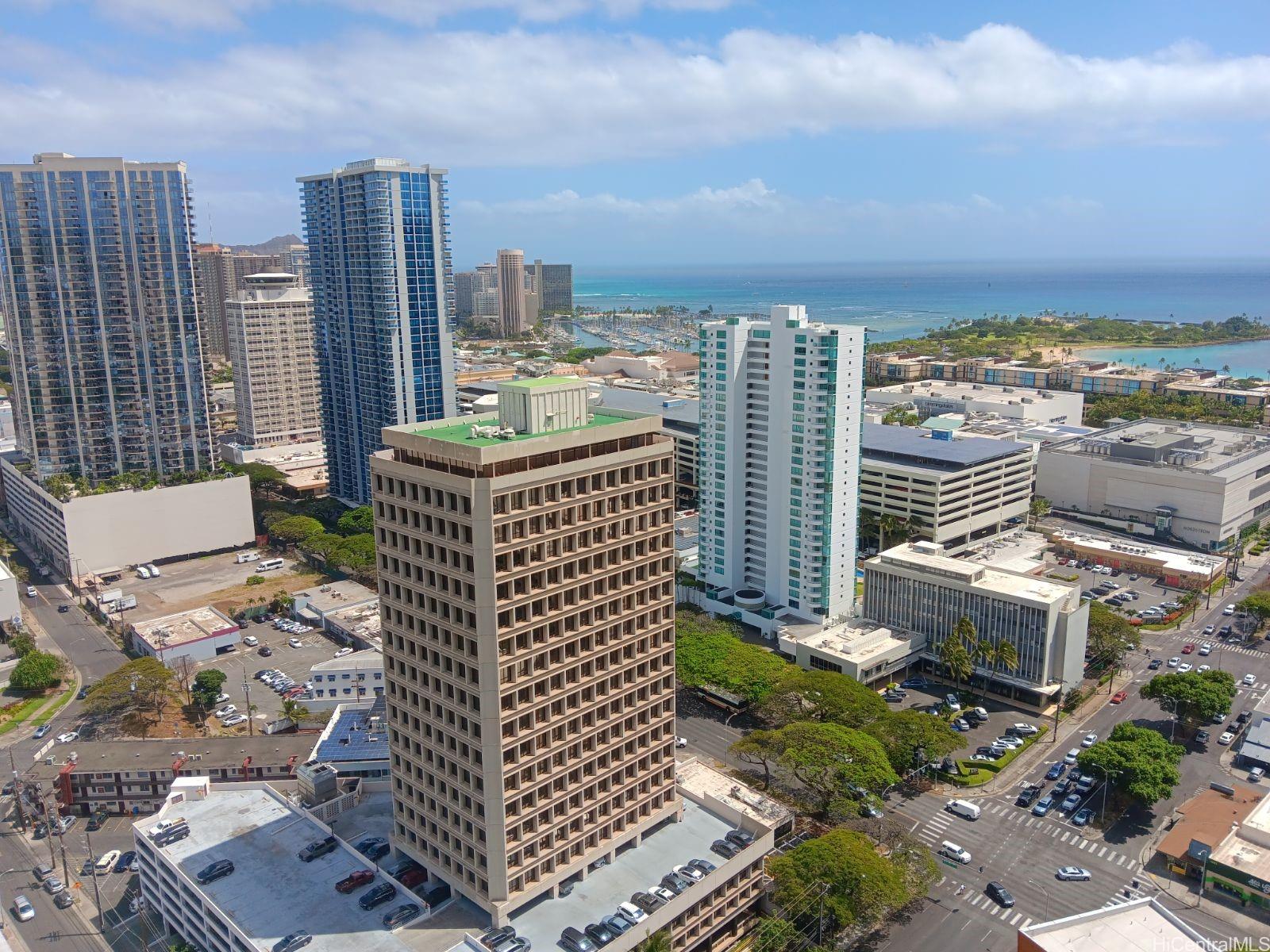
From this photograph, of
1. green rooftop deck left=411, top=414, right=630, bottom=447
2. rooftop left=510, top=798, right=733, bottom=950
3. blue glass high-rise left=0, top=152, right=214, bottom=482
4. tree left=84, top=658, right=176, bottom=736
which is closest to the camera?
green rooftop deck left=411, top=414, right=630, bottom=447

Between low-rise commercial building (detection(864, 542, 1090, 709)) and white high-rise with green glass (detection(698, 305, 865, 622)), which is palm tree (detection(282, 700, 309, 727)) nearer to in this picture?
white high-rise with green glass (detection(698, 305, 865, 622))

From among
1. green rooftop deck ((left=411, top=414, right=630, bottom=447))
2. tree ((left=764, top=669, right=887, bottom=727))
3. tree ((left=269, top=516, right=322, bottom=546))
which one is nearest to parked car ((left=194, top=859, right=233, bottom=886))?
green rooftop deck ((left=411, top=414, right=630, bottom=447))

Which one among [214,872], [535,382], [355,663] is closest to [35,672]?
[355,663]

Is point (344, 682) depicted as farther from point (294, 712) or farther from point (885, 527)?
point (885, 527)

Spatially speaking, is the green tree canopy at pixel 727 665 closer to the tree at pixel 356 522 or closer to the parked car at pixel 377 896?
the parked car at pixel 377 896

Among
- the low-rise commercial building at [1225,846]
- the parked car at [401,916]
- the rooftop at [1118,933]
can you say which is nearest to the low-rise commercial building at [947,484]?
the low-rise commercial building at [1225,846]

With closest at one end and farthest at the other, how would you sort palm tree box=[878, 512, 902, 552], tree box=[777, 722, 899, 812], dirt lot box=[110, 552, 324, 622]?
tree box=[777, 722, 899, 812], dirt lot box=[110, 552, 324, 622], palm tree box=[878, 512, 902, 552]
